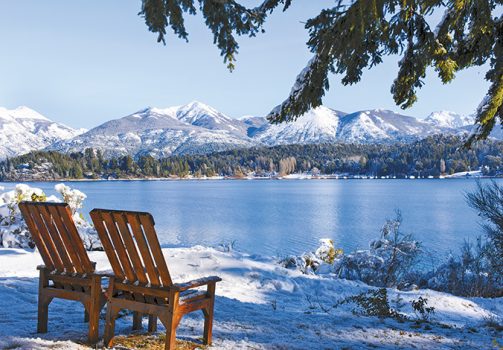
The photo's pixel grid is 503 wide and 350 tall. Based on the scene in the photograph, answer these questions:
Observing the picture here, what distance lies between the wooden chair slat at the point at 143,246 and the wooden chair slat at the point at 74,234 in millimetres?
645

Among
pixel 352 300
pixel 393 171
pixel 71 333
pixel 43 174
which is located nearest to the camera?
pixel 71 333

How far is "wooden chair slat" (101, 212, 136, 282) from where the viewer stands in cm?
377

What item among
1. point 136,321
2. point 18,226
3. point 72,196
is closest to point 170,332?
point 136,321

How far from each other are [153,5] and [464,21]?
10.8ft

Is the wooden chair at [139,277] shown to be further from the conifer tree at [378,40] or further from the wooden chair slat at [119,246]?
the conifer tree at [378,40]

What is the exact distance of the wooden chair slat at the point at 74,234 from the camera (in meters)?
3.98

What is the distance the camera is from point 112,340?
4023 mm

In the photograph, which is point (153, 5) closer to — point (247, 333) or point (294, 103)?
point (294, 103)

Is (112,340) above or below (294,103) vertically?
below

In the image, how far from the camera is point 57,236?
418 centimetres

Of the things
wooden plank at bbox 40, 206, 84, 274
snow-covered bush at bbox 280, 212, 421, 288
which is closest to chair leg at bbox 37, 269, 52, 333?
wooden plank at bbox 40, 206, 84, 274

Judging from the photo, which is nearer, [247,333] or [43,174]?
[247,333]

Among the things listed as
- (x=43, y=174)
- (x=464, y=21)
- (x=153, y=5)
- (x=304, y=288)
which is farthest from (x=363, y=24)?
(x=43, y=174)

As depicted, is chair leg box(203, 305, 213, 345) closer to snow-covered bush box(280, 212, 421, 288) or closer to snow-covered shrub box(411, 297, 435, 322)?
snow-covered shrub box(411, 297, 435, 322)
